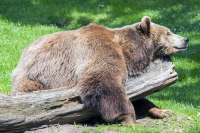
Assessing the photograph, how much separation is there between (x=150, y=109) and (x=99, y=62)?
1.64 meters

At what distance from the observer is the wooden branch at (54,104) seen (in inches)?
139

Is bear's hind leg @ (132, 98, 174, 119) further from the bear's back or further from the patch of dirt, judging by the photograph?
the bear's back

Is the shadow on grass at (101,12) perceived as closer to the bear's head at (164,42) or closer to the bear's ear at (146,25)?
the bear's head at (164,42)

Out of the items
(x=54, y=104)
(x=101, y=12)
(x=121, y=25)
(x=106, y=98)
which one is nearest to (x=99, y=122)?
(x=106, y=98)

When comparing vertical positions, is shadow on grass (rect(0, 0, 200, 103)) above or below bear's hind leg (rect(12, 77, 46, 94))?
above

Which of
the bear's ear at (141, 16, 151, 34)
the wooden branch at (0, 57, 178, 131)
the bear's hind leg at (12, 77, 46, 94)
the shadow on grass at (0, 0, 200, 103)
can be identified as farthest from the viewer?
the shadow on grass at (0, 0, 200, 103)

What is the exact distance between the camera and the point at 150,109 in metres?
4.93

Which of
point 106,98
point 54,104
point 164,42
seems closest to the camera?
point 54,104

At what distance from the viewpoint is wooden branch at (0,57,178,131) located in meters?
3.52

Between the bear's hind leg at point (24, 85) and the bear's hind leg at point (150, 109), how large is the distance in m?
2.24

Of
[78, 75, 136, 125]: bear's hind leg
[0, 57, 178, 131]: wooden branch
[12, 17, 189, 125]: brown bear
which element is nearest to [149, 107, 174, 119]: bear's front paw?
[12, 17, 189, 125]: brown bear

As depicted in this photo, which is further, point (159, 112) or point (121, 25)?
point (121, 25)

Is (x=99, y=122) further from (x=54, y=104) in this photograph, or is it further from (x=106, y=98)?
(x=54, y=104)

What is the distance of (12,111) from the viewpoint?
11.6ft
